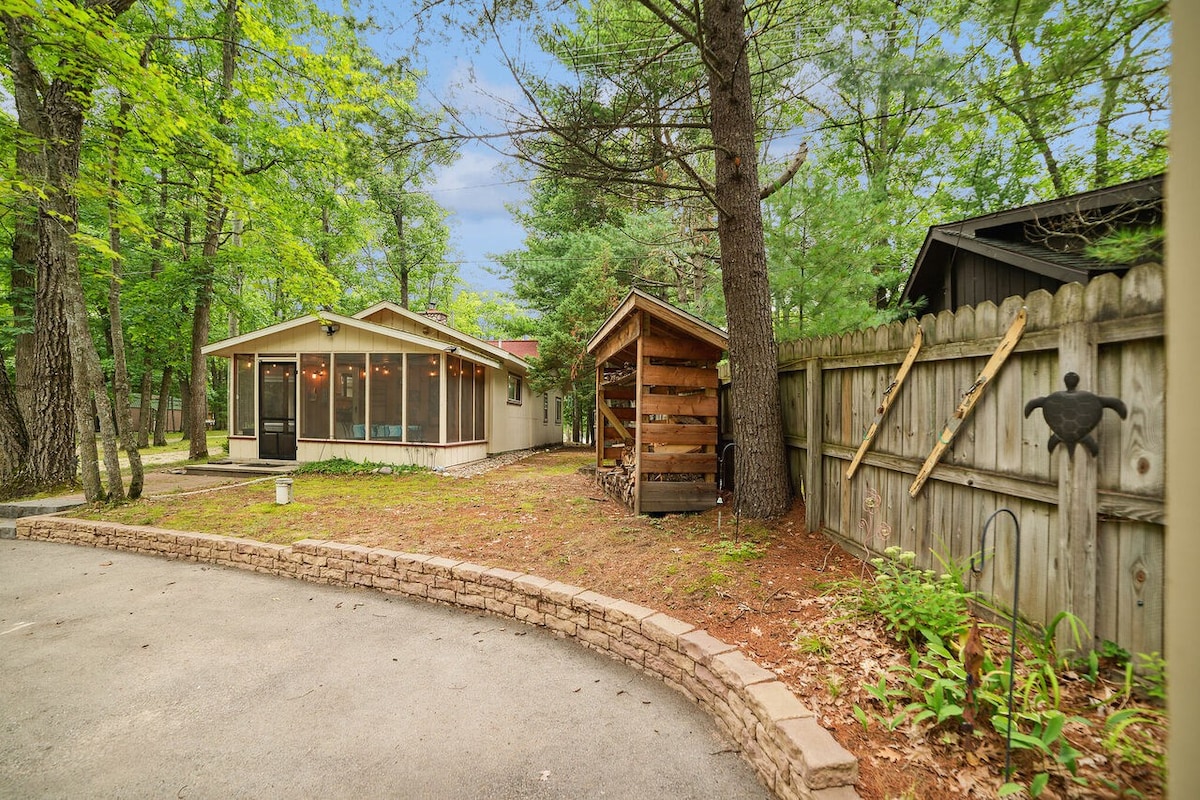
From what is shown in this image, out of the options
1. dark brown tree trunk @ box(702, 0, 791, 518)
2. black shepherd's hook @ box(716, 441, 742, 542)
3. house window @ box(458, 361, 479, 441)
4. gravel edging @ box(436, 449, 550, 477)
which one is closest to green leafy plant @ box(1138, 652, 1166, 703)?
black shepherd's hook @ box(716, 441, 742, 542)

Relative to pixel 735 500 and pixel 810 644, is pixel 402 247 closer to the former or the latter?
pixel 735 500

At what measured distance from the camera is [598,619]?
318 centimetres

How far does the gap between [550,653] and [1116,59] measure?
4.15 m

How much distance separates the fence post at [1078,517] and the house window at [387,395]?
36.8 feet

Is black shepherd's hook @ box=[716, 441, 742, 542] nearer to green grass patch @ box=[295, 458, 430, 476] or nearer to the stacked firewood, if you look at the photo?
the stacked firewood

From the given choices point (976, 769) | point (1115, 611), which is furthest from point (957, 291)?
point (976, 769)

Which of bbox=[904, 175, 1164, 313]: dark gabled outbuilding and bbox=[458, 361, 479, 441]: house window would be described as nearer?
bbox=[904, 175, 1164, 313]: dark gabled outbuilding

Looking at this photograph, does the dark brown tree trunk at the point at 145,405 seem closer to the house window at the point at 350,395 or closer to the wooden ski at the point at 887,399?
the house window at the point at 350,395

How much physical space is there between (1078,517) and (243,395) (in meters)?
15.0

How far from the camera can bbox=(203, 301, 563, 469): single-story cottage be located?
1112 centimetres

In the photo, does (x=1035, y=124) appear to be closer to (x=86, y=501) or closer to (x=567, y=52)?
(x=567, y=52)

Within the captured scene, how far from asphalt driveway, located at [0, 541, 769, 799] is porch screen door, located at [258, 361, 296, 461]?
27.5 feet

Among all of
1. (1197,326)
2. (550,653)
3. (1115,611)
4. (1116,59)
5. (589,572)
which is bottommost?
(550,653)

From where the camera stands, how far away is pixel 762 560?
3773 millimetres
